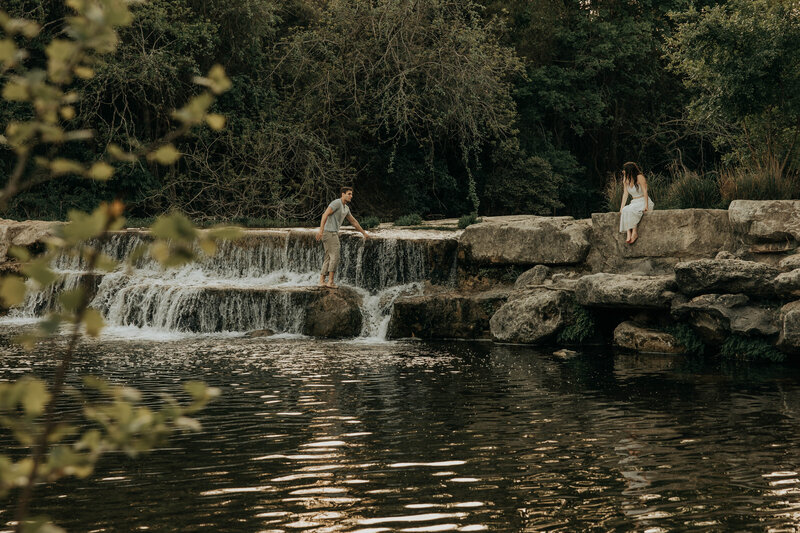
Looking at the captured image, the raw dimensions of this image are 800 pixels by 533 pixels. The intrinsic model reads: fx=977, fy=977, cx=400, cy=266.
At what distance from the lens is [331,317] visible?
55.5 feet

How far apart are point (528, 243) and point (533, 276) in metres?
0.81

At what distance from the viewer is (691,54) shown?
60.1ft

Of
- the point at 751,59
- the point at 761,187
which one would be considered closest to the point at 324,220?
the point at 761,187

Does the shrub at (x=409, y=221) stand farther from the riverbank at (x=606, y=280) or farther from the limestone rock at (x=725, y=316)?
the limestone rock at (x=725, y=316)

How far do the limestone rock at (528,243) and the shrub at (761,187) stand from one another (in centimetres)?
251

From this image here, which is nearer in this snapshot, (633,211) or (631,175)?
(633,211)

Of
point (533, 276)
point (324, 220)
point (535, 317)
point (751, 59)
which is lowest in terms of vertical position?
point (535, 317)

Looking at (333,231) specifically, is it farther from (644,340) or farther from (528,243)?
(644,340)

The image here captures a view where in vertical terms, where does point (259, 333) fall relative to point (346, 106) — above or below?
below

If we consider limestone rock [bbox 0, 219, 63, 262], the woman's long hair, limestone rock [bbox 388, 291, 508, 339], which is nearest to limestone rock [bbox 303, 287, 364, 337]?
limestone rock [bbox 388, 291, 508, 339]

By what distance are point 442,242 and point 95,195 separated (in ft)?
38.4

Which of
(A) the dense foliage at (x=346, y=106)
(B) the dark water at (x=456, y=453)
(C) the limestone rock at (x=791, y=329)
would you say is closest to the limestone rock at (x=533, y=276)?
(B) the dark water at (x=456, y=453)

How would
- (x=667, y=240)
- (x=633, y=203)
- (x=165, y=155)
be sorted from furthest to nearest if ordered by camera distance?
(x=633, y=203) → (x=667, y=240) → (x=165, y=155)

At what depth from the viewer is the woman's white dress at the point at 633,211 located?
16.5m
